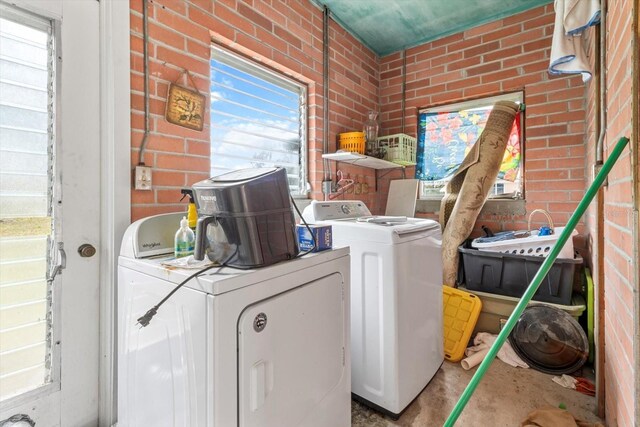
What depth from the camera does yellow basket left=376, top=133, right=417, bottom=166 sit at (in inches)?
113

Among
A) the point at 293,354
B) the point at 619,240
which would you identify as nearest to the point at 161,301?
the point at 293,354

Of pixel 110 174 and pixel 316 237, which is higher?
pixel 110 174

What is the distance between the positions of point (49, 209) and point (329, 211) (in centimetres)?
138

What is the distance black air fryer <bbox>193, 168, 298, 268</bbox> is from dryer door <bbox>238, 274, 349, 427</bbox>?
0.54 ft

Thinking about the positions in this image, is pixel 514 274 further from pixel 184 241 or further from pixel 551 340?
pixel 184 241

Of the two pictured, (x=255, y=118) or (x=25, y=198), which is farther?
(x=255, y=118)

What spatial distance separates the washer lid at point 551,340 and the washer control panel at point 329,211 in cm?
131

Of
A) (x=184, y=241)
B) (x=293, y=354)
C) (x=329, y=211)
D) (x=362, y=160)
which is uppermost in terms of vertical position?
(x=362, y=160)

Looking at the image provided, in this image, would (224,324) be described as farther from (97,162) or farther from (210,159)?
(210,159)

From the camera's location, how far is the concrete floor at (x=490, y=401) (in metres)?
1.58

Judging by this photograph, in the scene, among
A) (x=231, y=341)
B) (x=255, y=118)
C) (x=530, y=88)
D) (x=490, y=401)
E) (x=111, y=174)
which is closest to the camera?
(x=231, y=341)

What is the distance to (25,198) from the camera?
123 centimetres

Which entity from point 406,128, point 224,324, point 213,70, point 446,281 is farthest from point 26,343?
point 406,128

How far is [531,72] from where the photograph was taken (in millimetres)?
2621
